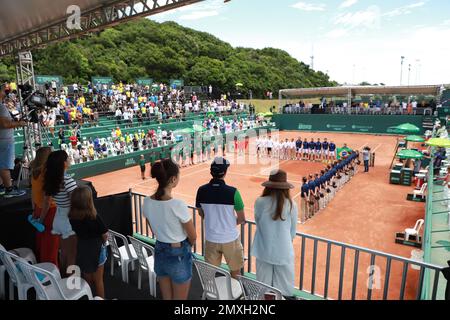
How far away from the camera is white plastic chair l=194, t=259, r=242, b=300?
3.67m

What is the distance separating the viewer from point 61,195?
13.2 feet

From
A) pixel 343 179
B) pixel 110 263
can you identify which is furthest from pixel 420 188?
pixel 110 263

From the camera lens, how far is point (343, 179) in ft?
50.3

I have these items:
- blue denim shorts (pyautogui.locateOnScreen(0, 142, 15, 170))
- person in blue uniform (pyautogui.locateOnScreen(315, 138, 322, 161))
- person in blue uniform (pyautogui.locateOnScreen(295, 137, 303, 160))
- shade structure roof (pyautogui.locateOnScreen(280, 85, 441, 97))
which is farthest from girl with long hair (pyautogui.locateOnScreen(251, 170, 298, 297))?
shade structure roof (pyautogui.locateOnScreen(280, 85, 441, 97))

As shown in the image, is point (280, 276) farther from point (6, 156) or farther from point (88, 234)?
point (6, 156)

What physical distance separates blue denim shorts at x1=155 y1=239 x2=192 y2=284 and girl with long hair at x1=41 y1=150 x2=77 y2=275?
131 centimetres

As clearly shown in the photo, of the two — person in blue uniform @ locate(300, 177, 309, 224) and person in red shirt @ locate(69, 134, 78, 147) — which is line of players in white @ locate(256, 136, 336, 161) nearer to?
person in blue uniform @ locate(300, 177, 309, 224)

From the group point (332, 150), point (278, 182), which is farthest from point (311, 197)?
point (332, 150)
